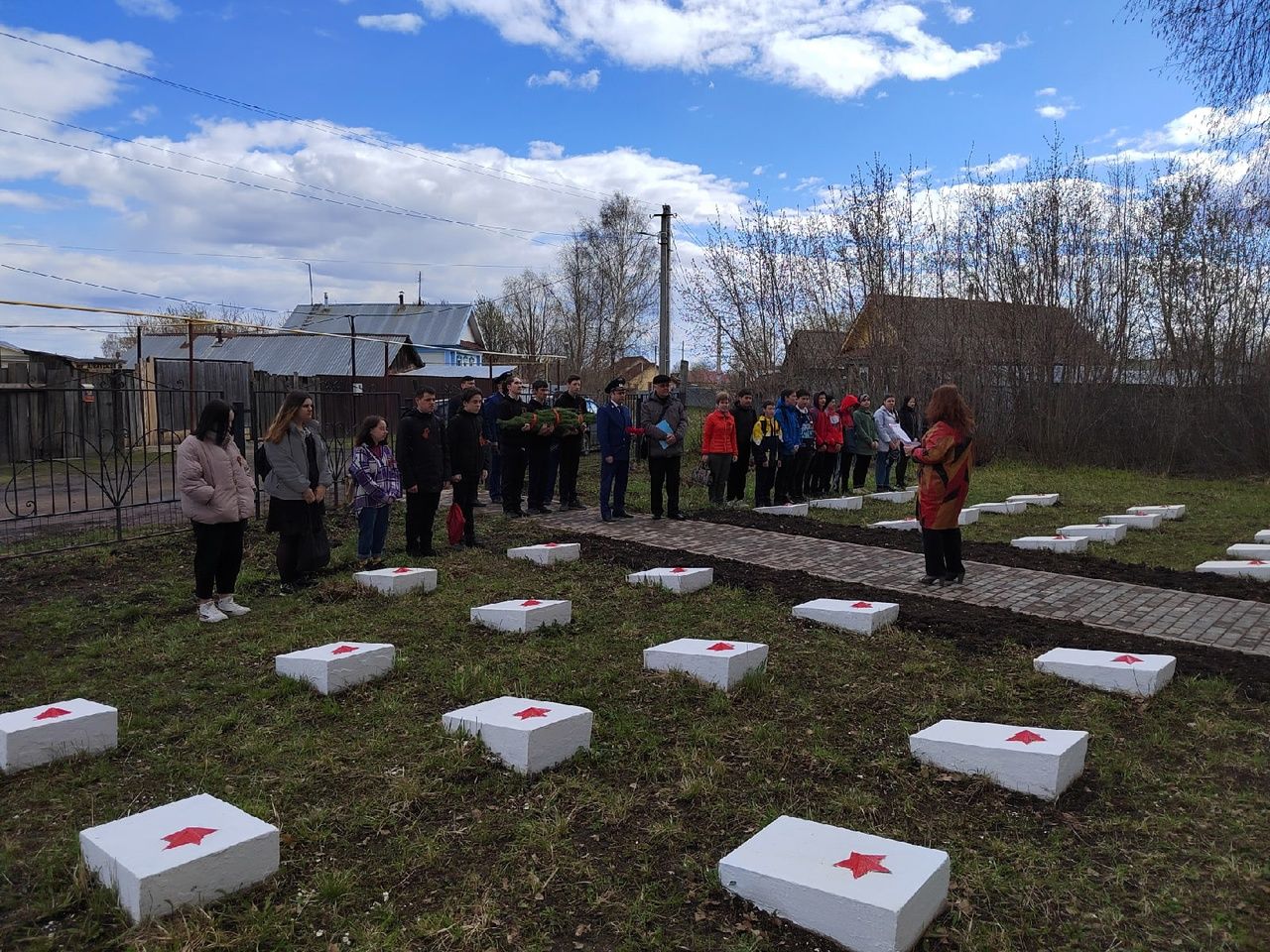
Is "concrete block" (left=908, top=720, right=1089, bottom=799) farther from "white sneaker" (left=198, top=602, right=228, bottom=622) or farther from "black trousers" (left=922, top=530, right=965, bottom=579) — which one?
"white sneaker" (left=198, top=602, right=228, bottom=622)

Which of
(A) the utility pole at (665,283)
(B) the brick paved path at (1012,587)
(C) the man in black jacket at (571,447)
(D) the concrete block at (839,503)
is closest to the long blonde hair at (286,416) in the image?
(B) the brick paved path at (1012,587)

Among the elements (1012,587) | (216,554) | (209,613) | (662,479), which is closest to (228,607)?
(209,613)

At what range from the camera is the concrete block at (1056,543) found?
33.7 feet

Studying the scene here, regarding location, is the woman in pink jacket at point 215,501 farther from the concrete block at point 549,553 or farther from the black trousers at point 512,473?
the black trousers at point 512,473

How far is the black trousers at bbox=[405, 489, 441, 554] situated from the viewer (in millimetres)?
9406

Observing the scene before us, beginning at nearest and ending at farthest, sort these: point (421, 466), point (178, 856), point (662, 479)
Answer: point (178, 856), point (421, 466), point (662, 479)

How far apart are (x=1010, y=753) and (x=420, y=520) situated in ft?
21.8

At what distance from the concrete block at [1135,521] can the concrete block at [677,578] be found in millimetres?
7304

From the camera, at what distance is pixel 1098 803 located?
3.97 metres

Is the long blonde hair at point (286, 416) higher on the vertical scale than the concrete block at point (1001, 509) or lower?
higher

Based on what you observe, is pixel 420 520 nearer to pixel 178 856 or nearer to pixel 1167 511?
pixel 178 856

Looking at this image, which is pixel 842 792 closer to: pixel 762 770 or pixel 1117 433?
pixel 762 770

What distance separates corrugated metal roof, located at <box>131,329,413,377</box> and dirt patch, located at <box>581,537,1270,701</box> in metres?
35.0

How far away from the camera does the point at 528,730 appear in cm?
419
